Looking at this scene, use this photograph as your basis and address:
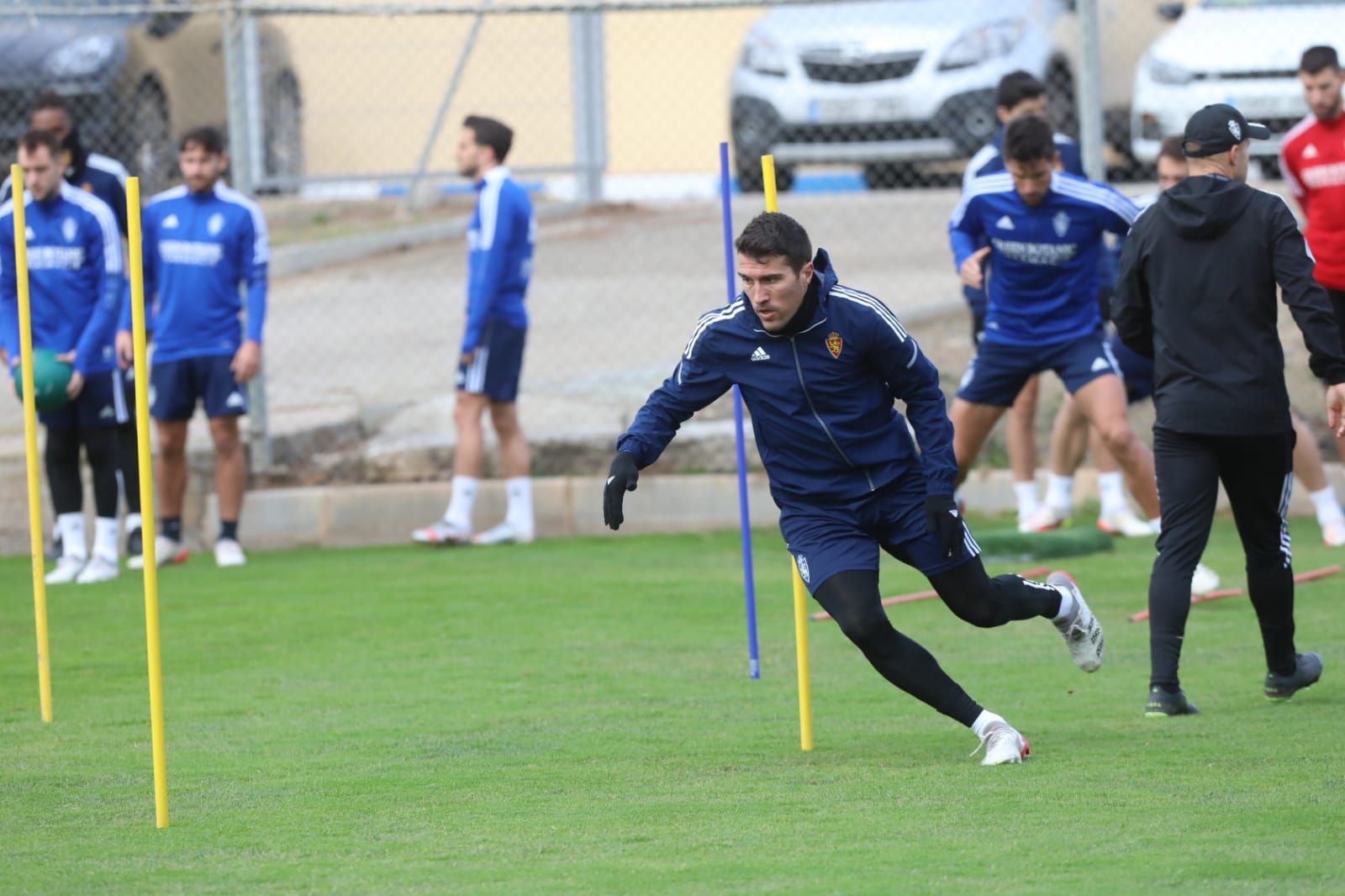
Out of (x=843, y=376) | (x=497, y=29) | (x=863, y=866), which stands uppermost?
(x=497, y=29)

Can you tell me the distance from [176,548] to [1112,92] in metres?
8.69

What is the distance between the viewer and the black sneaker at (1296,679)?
22.4 ft

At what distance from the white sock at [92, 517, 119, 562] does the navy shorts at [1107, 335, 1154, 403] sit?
540 centimetres

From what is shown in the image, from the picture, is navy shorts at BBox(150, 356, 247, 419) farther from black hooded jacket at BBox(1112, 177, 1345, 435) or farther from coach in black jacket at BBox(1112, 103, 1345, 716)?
black hooded jacket at BBox(1112, 177, 1345, 435)

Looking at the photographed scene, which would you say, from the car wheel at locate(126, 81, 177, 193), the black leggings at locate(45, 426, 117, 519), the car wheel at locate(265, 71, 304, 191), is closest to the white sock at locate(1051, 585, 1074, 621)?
the black leggings at locate(45, 426, 117, 519)

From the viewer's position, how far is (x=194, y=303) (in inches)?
427

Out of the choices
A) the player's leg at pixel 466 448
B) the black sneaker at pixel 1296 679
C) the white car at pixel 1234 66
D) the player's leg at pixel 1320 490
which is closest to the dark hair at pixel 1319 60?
the player's leg at pixel 1320 490

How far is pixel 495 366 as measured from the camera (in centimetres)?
1112

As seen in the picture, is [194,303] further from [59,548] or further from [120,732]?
[120,732]

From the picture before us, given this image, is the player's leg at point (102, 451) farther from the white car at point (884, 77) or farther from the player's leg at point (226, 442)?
the white car at point (884, 77)

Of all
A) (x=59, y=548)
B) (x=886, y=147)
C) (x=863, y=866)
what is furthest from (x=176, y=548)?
(x=863, y=866)

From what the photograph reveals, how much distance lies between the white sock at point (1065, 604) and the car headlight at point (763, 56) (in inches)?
351

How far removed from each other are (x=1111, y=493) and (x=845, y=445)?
513cm

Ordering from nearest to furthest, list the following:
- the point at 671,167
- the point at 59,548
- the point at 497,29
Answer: the point at 59,548
the point at 497,29
the point at 671,167
